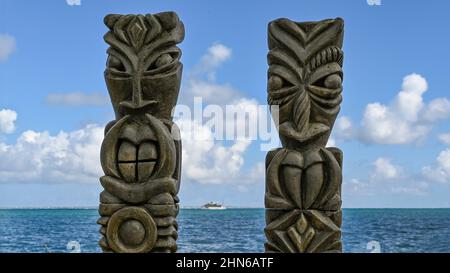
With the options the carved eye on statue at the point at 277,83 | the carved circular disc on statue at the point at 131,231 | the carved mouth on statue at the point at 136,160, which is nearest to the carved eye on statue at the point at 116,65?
the carved mouth on statue at the point at 136,160

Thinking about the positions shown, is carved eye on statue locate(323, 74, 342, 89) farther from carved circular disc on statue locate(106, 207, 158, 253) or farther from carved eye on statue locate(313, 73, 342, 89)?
carved circular disc on statue locate(106, 207, 158, 253)

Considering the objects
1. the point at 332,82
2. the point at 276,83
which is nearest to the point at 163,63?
the point at 276,83

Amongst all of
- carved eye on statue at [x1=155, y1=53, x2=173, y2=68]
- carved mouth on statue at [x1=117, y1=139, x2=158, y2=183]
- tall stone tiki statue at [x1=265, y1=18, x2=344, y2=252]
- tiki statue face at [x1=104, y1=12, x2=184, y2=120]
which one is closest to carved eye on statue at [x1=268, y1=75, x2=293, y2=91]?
tall stone tiki statue at [x1=265, y1=18, x2=344, y2=252]

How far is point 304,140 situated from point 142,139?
1.79 m

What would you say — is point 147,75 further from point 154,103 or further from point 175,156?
point 175,156

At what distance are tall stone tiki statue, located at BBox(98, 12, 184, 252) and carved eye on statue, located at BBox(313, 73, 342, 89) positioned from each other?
1600 mm

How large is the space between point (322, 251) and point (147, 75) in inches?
107

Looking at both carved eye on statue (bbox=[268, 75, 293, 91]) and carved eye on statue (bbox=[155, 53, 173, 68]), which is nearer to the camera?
carved eye on statue (bbox=[268, 75, 293, 91])

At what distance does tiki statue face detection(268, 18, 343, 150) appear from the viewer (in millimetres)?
6719

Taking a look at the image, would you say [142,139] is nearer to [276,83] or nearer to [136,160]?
[136,160]

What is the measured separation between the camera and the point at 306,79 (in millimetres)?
6820
